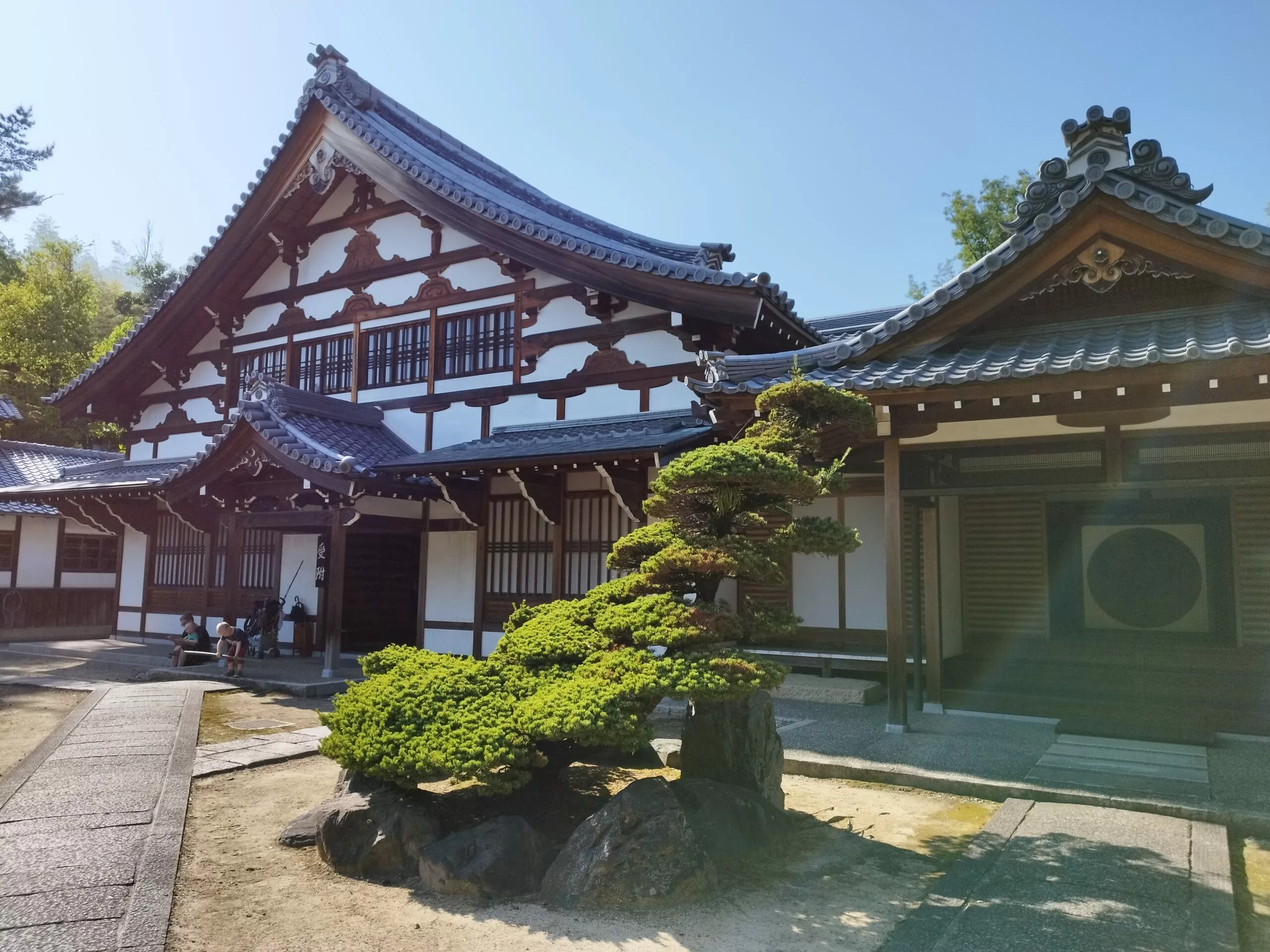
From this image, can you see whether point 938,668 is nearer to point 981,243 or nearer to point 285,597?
point 285,597

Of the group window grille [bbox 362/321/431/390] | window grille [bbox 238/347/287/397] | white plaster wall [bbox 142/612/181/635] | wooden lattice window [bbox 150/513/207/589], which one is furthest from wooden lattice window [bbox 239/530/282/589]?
window grille [bbox 362/321/431/390]

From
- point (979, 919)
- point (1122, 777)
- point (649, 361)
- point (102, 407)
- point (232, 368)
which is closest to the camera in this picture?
point (979, 919)

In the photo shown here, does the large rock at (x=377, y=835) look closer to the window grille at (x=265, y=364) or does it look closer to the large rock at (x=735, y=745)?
the large rock at (x=735, y=745)

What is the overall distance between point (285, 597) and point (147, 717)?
6053mm

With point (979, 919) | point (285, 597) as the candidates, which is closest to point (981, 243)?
point (285, 597)

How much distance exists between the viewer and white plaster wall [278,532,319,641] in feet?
47.4

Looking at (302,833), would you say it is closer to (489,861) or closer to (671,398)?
(489,861)

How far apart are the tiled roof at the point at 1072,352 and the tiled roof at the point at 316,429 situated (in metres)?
5.97

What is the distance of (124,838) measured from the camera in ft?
16.3

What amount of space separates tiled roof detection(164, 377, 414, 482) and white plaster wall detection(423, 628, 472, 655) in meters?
2.74

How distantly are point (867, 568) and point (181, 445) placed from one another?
13.6 m

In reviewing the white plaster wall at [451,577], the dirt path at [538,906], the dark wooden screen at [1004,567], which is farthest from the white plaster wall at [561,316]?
the dirt path at [538,906]

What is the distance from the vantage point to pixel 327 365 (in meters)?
14.6

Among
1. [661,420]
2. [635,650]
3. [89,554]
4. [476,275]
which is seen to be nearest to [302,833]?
[635,650]
